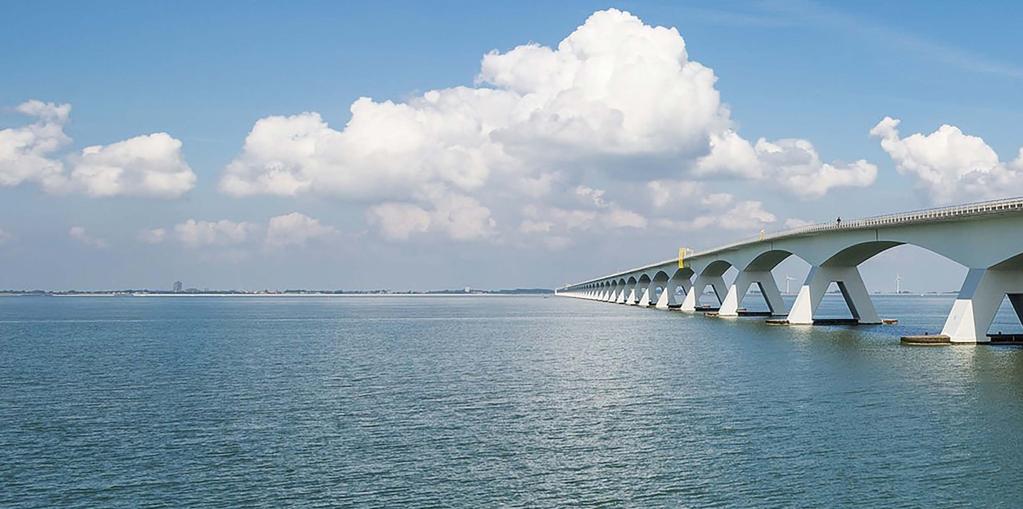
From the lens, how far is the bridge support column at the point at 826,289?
88.8 m

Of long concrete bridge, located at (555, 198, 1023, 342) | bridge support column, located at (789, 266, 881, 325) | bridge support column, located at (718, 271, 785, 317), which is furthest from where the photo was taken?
bridge support column, located at (718, 271, 785, 317)

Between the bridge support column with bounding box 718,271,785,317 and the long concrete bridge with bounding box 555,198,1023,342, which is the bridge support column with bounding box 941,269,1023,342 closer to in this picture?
the long concrete bridge with bounding box 555,198,1023,342

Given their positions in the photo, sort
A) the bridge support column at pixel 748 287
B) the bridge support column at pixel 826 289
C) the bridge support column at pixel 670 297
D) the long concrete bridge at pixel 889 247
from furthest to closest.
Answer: the bridge support column at pixel 670 297 → the bridge support column at pixel 748 287 → the bridge support column at pixel 826 289 → the long concrete bridge at pixel 889 247

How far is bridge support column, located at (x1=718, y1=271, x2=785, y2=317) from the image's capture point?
109m

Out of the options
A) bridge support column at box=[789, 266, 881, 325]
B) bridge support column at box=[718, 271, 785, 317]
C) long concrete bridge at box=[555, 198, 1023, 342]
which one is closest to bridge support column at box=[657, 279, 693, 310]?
long concrete bridge at box=[555, 198, 1023, 342]

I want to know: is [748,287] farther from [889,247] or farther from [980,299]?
[980,299]

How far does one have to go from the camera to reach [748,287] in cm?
11662

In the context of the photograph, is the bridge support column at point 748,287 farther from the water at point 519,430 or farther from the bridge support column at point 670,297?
the water at point 519,430

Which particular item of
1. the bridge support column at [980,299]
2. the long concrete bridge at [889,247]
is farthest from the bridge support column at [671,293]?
the bridge support column at [980,299]

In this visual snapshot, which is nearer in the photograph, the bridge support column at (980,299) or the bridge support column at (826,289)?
the bridge support column at (980,299)

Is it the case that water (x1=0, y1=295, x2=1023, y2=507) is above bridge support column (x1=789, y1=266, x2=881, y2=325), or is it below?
below

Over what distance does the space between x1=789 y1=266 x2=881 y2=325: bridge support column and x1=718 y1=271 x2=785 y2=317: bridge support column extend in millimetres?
15230

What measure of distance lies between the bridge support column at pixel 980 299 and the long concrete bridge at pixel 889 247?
0.20 ft

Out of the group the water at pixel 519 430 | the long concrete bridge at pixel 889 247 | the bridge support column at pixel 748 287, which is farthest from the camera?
the bridge support column at pixel 748 287
